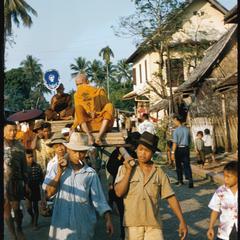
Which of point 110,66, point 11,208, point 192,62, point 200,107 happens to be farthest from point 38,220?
point 110,66

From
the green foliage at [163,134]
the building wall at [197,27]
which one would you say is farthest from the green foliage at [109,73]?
the green foliage at [163,134]

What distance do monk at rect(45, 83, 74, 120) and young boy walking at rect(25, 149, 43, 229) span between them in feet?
6.44

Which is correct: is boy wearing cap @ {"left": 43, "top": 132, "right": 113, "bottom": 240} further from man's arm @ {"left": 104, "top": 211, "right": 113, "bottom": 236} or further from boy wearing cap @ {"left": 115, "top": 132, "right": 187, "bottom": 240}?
boy wearing cap @ {"left": 115, "top": 132, "right": 187, "bottom": 240}

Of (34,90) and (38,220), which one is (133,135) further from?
(34,90)

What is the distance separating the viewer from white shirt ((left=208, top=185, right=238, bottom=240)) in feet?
16.2

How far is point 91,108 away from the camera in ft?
24.2

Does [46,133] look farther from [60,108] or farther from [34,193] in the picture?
[60,108]

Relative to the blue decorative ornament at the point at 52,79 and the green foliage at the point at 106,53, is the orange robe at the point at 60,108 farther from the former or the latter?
the green foliage at the point at 106,53

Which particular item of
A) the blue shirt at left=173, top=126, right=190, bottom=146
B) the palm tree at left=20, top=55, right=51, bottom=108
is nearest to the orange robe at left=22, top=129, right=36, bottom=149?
the blue shirt at left=173, top=126, right=190, bottom=146

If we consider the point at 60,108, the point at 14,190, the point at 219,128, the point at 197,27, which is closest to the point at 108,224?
the point at 14,190

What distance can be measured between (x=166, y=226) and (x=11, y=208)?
2596 mm

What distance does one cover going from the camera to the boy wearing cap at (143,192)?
4664 millimetres

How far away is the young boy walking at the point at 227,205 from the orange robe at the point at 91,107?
247 centimetres

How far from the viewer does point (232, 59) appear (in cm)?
2605
